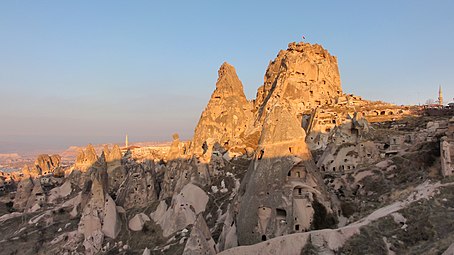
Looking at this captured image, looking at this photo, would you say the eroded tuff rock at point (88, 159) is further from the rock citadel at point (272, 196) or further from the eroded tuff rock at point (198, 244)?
the eroded tuff rock at point (198, 244)

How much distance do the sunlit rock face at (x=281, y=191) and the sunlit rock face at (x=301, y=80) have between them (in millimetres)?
41072

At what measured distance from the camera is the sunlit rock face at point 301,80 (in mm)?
65062

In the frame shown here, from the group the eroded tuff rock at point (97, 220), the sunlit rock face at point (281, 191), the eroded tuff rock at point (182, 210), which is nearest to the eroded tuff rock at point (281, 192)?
the sunlit rock face at point (281, 191)

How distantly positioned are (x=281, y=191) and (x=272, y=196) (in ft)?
1.68

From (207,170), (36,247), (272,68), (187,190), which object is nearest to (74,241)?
(36,247)

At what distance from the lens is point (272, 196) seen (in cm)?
1842

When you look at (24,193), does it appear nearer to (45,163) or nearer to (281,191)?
(45,163)

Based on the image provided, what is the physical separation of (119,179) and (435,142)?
32.6 m

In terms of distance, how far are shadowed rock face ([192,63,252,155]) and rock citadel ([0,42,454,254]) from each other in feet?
7.78

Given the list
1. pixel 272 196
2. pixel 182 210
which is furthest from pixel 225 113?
pixel 272 196

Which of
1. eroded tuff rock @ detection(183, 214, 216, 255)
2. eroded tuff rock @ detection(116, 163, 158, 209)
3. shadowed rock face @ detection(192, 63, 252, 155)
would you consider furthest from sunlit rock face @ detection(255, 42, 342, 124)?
eroded tuff rock @ detection(183, 214, 216, 255)

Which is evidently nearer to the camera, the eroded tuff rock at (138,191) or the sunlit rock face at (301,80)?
the eroded tuff rock at (138,191)

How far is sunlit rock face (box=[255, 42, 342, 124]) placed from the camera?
6506 centimetres

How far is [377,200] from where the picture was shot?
22.2m
